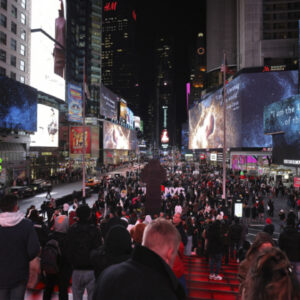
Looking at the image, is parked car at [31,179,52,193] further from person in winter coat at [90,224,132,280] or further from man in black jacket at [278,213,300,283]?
person in winter coat at [90,224,132,280]

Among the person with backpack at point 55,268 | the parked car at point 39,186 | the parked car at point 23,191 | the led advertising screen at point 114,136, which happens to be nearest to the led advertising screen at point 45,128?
the parked car at point 39,186

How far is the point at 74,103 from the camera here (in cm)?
4528

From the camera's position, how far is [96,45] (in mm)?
100312

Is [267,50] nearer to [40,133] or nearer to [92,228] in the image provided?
[40,133]

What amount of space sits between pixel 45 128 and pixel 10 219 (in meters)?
48.9

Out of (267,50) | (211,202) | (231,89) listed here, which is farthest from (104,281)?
(267,50)

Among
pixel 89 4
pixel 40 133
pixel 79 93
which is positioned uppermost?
pixel 89 4

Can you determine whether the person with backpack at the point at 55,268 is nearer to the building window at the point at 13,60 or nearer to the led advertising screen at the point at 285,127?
the led advertising screen at the point at 285,127

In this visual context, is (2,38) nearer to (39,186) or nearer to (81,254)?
(39,186)

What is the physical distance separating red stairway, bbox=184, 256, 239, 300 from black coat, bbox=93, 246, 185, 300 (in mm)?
3909

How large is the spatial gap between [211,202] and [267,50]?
5826 centimetres

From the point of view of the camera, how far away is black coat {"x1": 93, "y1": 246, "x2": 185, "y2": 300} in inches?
62.0

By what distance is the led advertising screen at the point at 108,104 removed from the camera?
67.1 metres

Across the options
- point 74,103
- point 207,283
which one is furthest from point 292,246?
point 74,103
